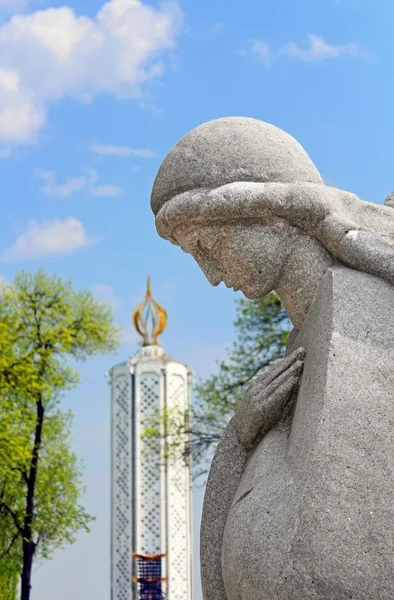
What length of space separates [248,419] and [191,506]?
42.1 ft

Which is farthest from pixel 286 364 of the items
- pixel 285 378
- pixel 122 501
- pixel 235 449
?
pixel 122 501

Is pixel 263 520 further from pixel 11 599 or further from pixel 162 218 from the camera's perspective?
pixel 11 599

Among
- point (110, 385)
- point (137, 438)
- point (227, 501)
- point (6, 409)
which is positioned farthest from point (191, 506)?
point (227, 501)

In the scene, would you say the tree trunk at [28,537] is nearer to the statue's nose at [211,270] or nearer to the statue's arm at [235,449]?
the statue's arm at [235,449]

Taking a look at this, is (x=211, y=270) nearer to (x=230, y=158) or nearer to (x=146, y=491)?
(x=230, y=158)

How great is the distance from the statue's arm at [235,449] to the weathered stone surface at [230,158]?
2.46ft

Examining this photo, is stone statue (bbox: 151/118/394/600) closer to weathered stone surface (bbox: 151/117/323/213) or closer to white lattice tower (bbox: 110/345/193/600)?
weathered stone surface (bbox: 151/117/323/213)

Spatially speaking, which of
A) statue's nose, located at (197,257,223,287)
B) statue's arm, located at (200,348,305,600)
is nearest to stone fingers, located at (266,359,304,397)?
statue's arm, located at (200,348,305,600)

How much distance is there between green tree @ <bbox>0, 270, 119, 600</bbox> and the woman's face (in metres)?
10.8

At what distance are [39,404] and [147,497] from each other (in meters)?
2.57

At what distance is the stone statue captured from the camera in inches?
112

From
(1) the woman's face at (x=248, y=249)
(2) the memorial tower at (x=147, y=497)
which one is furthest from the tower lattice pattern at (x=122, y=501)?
(1) the woman's face at (x=248, y=249)

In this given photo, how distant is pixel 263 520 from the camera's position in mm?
3037

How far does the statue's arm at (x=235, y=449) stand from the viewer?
3422mm
